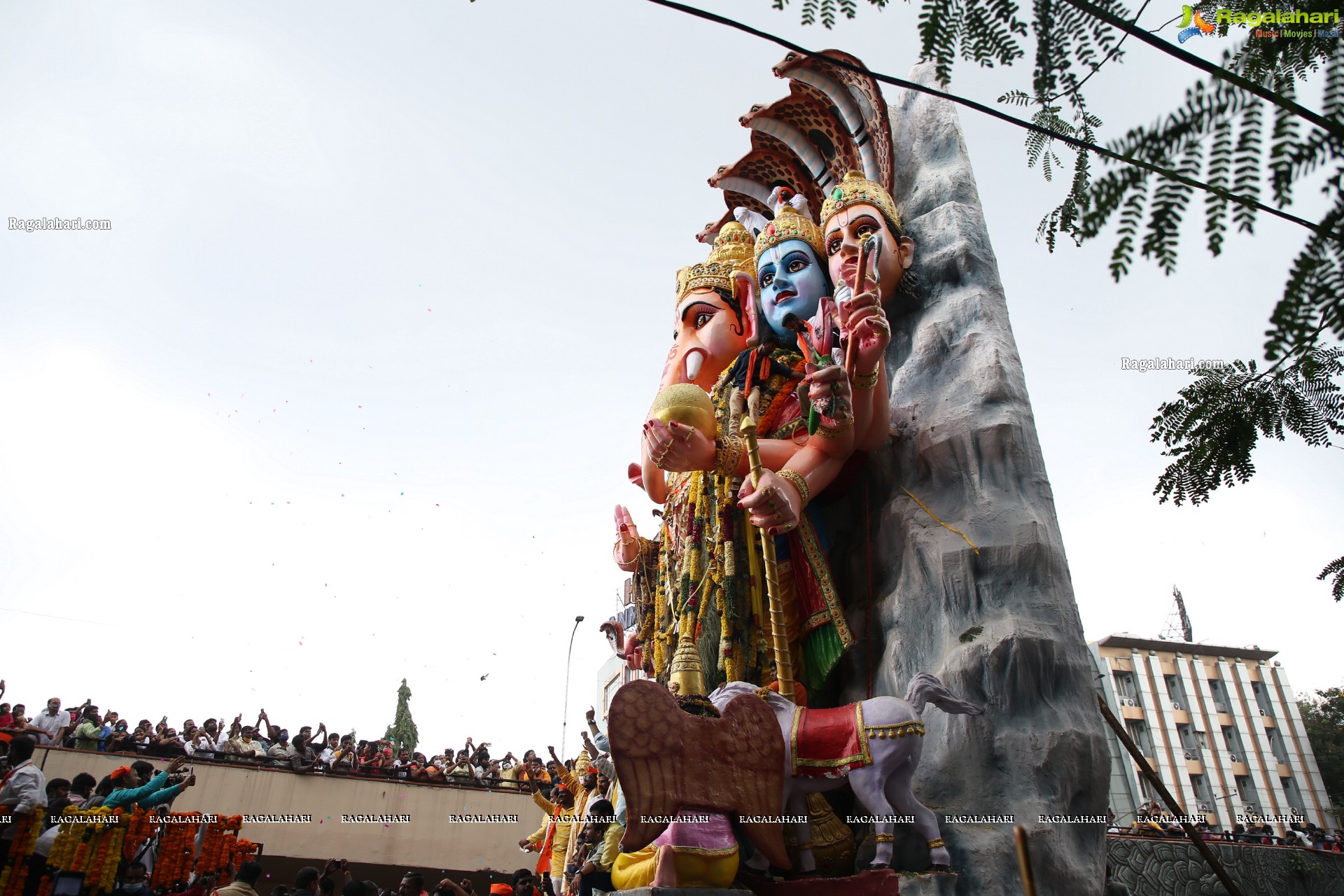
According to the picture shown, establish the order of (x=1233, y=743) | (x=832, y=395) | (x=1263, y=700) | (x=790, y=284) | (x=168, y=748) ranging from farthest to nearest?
(x=1263, y=700)
(x=1233, y=743)
(x=168, y=748)
(x=790, y=284)
(x=832, y=395)

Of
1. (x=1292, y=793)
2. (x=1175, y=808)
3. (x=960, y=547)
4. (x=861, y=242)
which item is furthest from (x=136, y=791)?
(x=1292, y=793)

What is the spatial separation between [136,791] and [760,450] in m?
5.25

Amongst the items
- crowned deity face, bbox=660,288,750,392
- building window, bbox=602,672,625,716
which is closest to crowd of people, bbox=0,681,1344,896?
crowned deity face, bbox=660,288,750,392

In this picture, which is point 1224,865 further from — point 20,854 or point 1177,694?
point 1177,694

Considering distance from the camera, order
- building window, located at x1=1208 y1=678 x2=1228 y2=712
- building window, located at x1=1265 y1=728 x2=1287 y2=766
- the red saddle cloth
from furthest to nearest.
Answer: building window, located at x1=1208 y1=678 x2=1228 y2=712, building window, located at x1=1265 y1=728 x2=1287 y2=766, the red saddle cloth

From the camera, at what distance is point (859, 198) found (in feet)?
22.5

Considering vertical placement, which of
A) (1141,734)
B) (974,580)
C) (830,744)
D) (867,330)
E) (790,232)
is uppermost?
(790,232)

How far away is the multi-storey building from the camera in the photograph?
2267 centimetres

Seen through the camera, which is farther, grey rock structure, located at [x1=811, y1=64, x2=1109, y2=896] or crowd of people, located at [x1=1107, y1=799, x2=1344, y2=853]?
crowd of people, located at [x1=1107, y1=799, x2=1344, y2=853]

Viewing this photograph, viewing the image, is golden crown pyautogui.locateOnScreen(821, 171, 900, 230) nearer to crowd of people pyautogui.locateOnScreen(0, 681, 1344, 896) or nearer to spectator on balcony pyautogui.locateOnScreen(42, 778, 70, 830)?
crowd of people pyautogui.locateOnScreen(0, 681, 1344, 896)

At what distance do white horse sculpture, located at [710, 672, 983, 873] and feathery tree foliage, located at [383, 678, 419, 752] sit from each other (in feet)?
73.3

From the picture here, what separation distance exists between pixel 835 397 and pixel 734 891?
2.90 metres

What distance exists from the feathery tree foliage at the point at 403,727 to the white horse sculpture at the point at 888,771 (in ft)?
73.3

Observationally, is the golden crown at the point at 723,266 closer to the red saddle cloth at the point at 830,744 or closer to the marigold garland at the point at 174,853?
the red saddle cloth at the point at 830,744
